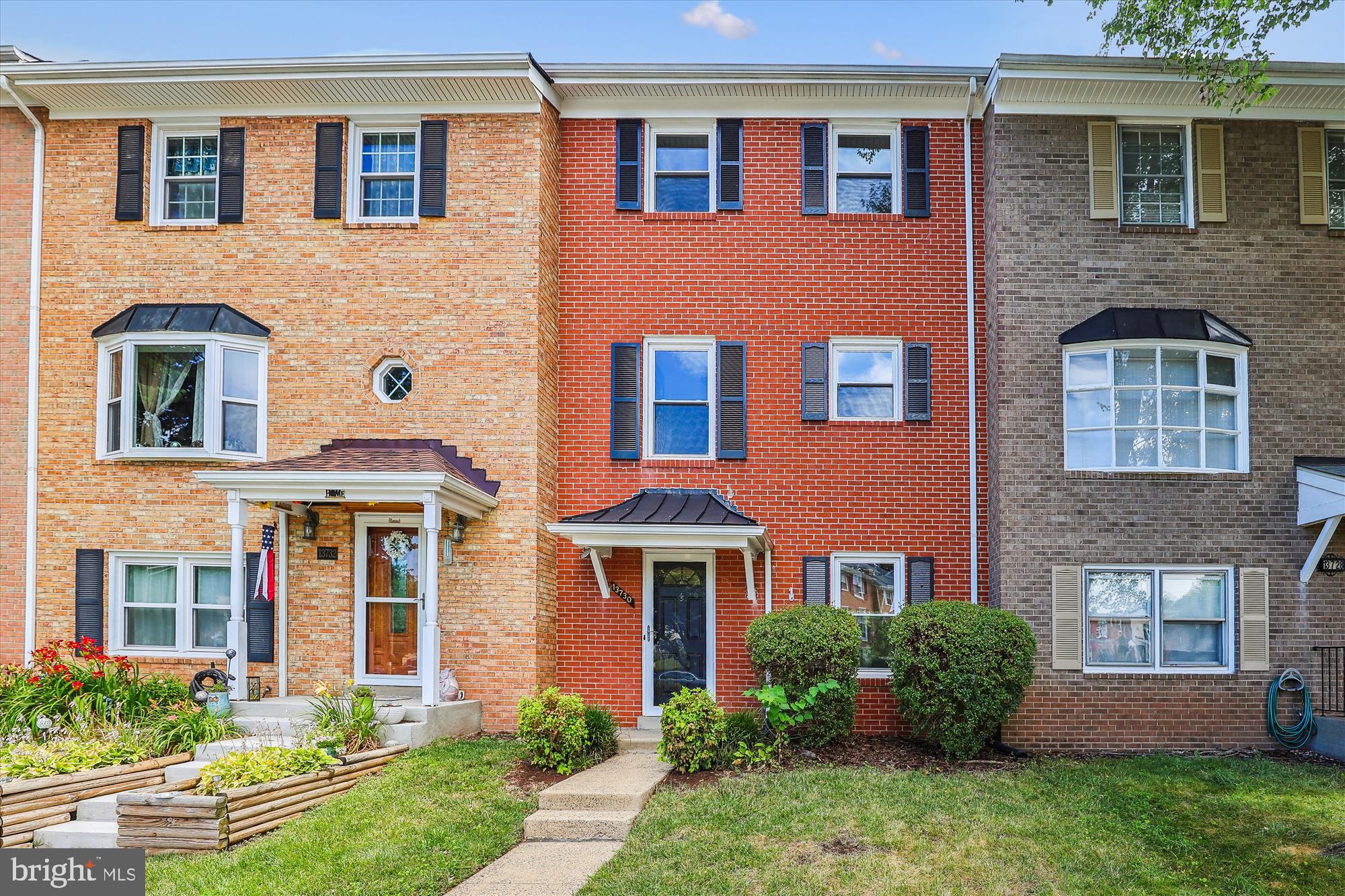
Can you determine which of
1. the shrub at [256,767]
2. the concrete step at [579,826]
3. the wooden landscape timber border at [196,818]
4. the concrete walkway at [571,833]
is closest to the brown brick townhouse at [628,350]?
the shrub at [256,767]

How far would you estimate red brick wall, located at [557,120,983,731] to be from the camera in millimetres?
13359

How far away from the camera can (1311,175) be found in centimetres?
1301

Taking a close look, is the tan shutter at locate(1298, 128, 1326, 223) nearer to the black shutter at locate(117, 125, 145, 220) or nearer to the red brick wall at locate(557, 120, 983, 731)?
the red brick wall at locate(557, 120, 983, 731)

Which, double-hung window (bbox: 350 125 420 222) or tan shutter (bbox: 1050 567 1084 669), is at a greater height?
double-hung window (bbox: 350 125 420 222)

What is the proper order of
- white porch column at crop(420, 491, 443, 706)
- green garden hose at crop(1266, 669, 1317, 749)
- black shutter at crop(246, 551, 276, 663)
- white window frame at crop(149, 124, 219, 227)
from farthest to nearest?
white window frame at crop(149, 124, 219, 227)
black shutter at crop(246, 551, 276, 663)
green garden hose at crop(1266, 669, 1317, 749)
white porch column at crop(420, 491, 443, 706)

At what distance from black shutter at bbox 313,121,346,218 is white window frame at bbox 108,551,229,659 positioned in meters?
4.38

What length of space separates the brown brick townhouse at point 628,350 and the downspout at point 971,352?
0.17ft

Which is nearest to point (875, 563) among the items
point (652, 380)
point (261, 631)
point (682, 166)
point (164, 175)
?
point (652, 380)

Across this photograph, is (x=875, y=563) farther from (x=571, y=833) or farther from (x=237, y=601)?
(x=237, y=601)

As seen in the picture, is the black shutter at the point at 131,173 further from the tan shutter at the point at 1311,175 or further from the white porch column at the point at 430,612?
the tan shutter at the point at 1311,175

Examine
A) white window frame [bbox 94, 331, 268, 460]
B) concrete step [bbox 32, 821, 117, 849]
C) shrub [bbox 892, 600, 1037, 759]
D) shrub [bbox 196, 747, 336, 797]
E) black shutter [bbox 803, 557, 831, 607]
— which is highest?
white window frame [bbox 94, 331, 268, 460]

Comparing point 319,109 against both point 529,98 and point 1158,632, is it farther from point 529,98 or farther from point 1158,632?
point 1158,632

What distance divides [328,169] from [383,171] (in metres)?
0.66

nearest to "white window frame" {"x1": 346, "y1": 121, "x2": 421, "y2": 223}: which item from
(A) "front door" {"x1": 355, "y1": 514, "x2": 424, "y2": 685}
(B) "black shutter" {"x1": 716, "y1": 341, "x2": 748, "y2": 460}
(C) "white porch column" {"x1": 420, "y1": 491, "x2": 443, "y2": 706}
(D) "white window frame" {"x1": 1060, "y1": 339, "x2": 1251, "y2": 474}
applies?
A: (A) "front door" {"x1": 355, "y1": 514, "x2": 424, "y2": 685}
